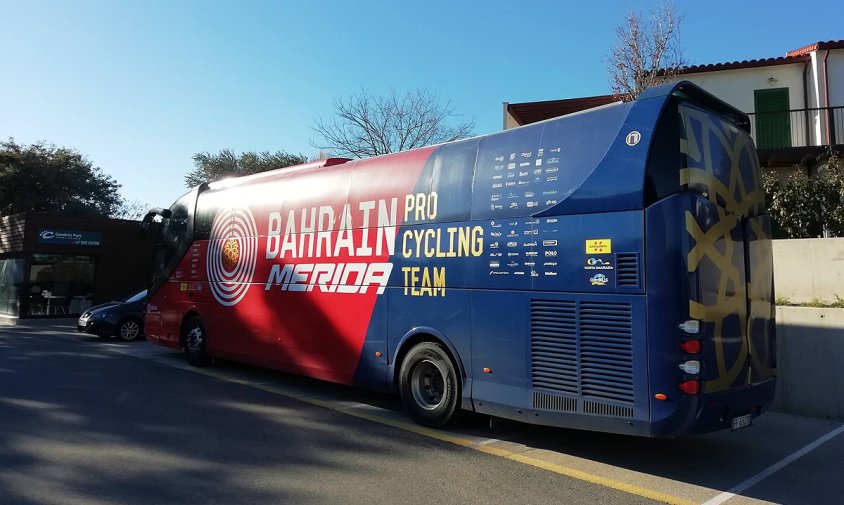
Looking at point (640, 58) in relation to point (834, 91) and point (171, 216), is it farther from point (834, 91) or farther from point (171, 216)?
point (171, 216)

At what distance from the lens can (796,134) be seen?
54.9 feet

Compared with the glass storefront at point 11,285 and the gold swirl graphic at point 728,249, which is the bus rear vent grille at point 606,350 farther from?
the glass storefront at point 11,285

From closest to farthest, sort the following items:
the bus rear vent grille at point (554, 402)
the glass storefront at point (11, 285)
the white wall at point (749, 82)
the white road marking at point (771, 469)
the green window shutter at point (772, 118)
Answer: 1. the white road marking at point (771, 469)
2. the bus rear vent grille at point (554, 402)
3. the green window shutter at point (772, 118)
4. the white wall at point (749, 82)
5. the glass storefront at point (11, 285)

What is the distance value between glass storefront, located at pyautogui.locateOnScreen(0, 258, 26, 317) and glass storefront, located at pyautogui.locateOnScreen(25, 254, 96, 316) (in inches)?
15.0

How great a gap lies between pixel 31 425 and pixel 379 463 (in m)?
4.27

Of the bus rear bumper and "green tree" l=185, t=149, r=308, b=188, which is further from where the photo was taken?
"green tree" l=185, t=149, r=308, b=188

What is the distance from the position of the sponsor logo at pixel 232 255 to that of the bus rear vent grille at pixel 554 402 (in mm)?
5993

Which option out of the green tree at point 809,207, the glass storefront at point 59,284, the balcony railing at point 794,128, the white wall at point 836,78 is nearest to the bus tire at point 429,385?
the green tree at point 809,207

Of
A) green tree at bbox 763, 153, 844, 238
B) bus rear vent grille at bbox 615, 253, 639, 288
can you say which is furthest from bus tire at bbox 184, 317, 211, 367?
green tree at bbox 763, 153, 844, 238

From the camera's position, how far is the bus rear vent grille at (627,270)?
5031 millimetres

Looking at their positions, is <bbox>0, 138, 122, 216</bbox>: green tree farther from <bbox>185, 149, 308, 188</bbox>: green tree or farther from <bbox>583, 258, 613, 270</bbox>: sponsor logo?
<bbox>583, 258, 613, 270</bbox>: sponsor logo

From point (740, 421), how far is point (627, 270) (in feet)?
6.05

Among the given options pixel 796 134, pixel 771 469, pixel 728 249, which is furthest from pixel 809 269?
pixel 796 134

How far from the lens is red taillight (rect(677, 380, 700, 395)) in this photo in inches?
190
